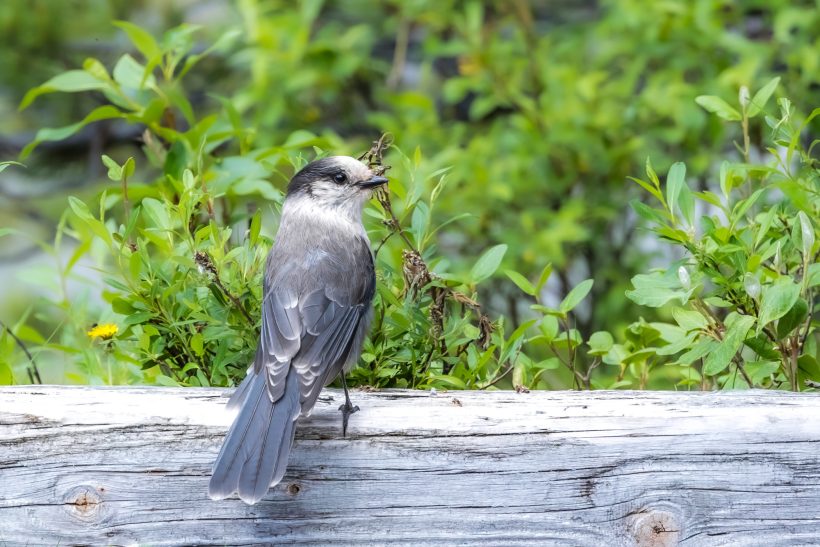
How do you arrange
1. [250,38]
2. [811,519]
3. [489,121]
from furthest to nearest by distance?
[489,121], [250,38], [811,519]

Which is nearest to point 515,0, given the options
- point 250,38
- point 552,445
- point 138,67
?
point 250,38

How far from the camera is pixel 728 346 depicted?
2.71 m

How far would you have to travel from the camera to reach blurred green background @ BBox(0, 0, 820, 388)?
5.14 meters

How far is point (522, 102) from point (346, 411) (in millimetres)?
2984

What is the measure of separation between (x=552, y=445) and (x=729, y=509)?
16.8 inches

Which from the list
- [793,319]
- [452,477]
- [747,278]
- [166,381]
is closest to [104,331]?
[166,381]

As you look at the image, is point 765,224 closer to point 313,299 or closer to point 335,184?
point 313,299

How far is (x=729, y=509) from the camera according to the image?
2.55 meters

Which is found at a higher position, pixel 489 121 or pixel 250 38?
pixel 250 38

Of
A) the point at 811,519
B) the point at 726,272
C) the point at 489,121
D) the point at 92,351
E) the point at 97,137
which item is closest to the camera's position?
the point at 811,519

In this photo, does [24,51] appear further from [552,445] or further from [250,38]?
[552,445]

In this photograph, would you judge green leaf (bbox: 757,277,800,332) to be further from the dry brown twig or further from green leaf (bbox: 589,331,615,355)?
the dry brown twig

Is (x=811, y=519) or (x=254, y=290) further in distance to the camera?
(x=254, y=290)

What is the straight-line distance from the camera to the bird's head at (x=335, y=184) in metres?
3.44
